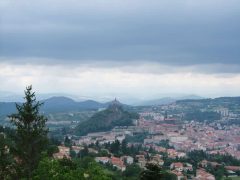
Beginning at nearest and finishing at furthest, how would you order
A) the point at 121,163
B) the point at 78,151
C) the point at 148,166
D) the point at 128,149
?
the point at 148,166
the point at 121,163
the point at 78,151
the point at 128,149

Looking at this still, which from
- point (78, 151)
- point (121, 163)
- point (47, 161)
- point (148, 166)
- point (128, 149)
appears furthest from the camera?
point (128, 149)

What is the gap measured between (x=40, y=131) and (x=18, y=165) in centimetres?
249

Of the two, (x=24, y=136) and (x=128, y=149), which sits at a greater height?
(x=24, y=136)

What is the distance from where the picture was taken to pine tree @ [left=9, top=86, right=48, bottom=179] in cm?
3191

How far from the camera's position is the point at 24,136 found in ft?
105

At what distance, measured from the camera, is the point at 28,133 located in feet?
105

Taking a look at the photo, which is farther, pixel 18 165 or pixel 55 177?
pixel 18 165

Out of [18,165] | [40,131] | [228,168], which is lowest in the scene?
[228,168]

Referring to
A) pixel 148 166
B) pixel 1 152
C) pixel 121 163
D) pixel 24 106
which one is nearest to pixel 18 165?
pixel 1 152

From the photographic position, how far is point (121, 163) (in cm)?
10156

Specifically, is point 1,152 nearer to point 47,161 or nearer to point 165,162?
point 47,161

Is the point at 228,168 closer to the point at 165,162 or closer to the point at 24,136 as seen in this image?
the point at 165,162

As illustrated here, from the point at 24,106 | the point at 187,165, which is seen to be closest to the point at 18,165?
the point at 24,106

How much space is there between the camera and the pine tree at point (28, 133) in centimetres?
3191
